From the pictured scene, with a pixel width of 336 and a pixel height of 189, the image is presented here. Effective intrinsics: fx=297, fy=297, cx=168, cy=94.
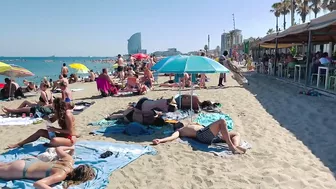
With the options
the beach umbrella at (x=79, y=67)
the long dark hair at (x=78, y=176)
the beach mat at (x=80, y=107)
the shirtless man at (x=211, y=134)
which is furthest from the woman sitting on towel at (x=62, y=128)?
the beach umbrella at (x=79, y=67)

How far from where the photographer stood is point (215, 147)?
4.78 m

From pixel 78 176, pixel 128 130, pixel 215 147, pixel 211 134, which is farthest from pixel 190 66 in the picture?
pixel 78 176

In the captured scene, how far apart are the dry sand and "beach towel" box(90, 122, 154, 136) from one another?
0.18m

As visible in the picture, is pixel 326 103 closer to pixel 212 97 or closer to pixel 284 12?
pixel 212 97

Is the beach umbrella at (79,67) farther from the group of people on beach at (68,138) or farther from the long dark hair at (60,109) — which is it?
the long dark hair at (60,109)

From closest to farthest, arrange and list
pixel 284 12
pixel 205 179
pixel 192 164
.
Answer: pixel 205 179, pixel 192 164, pixel 284 12

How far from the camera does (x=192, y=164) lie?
13.6 ft

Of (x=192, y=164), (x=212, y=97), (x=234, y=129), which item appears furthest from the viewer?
(x=212, y=97)

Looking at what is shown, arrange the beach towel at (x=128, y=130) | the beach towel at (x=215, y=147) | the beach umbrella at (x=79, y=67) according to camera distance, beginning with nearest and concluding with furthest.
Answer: the beach towel at (x=215, y=147), the beach towel at (x=128, y=130), the beach umbrella at (x=79, y=67)

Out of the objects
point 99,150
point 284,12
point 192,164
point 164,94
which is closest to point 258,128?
point 192,164

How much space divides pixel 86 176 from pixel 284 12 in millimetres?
44451

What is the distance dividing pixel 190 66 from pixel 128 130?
1.69 meters

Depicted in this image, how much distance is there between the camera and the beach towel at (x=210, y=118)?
20.4 feet

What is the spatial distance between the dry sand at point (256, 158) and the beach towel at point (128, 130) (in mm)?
177
